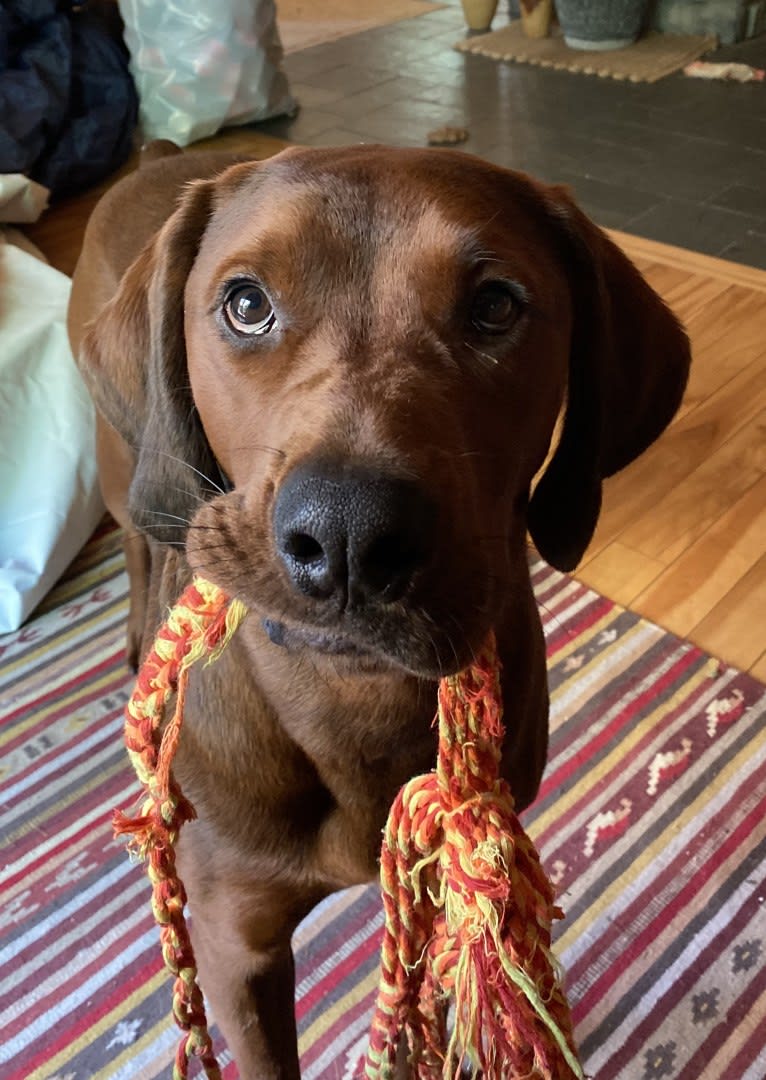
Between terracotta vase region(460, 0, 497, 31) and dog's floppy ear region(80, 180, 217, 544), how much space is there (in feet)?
17.3

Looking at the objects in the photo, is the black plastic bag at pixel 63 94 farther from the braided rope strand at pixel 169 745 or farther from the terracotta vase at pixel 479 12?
the braided rope strand at pixel 169 745

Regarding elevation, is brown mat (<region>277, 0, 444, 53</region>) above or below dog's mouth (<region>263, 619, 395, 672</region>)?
below

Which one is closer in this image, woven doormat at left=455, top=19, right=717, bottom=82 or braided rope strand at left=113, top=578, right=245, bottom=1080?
braided rope strand at left=113, top=578, right=245, bottom=1080

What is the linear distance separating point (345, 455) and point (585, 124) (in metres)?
4.21

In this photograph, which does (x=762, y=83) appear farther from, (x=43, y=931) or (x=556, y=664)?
(x=43, y=931)

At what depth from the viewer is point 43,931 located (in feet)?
5.46

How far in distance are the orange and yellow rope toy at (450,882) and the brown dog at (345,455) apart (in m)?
0.08

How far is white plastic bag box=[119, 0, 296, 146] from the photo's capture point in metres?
4.06

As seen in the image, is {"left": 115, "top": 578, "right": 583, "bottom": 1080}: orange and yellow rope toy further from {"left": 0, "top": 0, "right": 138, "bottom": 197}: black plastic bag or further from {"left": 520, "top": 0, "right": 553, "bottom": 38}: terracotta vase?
{"left": 520, "top": 0, "right": 553, "bottom": 38}: terracotta vase

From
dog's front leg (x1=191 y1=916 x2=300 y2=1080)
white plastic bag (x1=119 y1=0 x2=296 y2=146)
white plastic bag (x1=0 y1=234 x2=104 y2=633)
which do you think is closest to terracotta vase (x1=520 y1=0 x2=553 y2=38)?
white plastic bag (x1=119 y1=0 x2=296 y2=146)

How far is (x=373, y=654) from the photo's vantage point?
2.76 ft

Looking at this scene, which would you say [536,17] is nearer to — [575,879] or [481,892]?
[575,879]

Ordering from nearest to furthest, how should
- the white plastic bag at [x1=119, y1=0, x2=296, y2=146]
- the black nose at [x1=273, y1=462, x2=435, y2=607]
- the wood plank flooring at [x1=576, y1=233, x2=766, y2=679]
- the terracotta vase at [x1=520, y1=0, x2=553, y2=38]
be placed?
1. the black nose at [x1=273, y1=462, x2=435, y2=607]
2. the wood plank flooring at [x1=576, y1=233, x2=766, y2=679]
3. the white plastic bag at [x1=119, y1=0, x2=296, y2=146]
4. the terracotta vase at [x1=520, y1=0, x2=553, y2=38]

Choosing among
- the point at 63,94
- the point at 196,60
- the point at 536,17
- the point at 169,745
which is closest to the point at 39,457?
the point at 169,745
